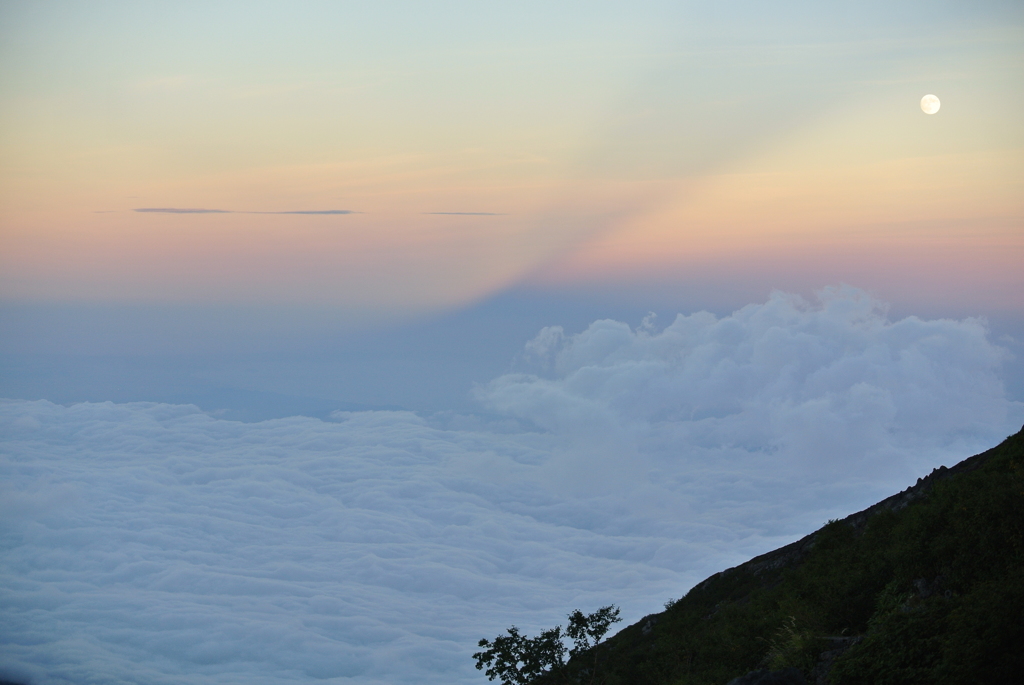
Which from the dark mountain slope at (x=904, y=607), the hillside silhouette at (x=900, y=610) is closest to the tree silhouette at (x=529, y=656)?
the hillside silhouette at (x=900, y=610)

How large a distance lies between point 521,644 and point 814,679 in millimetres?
13076

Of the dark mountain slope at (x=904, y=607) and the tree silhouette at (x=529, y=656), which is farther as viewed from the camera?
the tree silhouette at (x=529, y=656)

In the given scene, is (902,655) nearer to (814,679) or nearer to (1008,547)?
(814,679)

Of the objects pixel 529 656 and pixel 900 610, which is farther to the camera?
pixel 529 656

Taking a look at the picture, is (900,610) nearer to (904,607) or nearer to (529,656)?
(904,607)

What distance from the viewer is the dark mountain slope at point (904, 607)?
1310cm

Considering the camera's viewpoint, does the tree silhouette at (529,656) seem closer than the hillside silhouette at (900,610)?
No

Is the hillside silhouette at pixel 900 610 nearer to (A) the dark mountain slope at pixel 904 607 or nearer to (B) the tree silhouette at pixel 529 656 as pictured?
(A) the dark mountain slope at pixel 904 607

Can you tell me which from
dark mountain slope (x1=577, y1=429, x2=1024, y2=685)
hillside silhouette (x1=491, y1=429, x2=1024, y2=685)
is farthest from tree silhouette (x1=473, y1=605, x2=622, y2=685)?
dark mountain slope (x1=577, y1=429, x2=1024, y2=685)

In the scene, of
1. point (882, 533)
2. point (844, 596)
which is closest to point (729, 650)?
point (844, 596)

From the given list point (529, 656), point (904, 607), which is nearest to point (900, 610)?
point (904, 607)

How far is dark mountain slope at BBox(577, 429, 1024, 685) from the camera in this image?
43.0 ft

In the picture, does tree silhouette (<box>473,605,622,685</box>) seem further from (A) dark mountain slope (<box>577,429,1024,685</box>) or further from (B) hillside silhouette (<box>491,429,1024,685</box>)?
(A) dark mountain slope (<box>577,429,1024,685</box>)

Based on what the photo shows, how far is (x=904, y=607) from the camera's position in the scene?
15.9 m
